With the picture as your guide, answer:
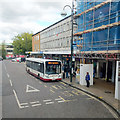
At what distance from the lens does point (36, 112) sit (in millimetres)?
7695

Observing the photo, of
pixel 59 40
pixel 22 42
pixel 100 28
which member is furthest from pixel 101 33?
pixel 22 42

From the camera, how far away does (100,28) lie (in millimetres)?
14805

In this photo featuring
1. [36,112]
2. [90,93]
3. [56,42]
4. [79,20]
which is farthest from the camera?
[56,42]

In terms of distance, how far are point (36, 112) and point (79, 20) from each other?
49.6 feet

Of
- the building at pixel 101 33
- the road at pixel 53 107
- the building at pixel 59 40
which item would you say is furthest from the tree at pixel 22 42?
the road at pixel 53 107

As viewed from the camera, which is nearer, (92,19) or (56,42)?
(92,19)

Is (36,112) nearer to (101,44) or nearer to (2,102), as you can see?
(2,102)

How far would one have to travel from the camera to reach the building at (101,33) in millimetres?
13258

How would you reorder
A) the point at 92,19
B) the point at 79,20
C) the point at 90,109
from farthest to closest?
the point at 79,20, the point at 92,19, the point at 90,109

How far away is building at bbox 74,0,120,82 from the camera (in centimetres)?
1326

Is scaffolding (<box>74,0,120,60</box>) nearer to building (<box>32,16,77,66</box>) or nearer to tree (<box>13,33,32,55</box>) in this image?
building (<box>32,16,77,66</box>)

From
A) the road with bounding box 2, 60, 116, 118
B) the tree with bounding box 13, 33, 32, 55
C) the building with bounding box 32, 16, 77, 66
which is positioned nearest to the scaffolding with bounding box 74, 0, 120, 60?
the road with bounding box 2, 60, 116, 118

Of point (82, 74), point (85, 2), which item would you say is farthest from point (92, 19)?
point (82, 74)

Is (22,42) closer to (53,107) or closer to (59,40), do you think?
(59,40)
